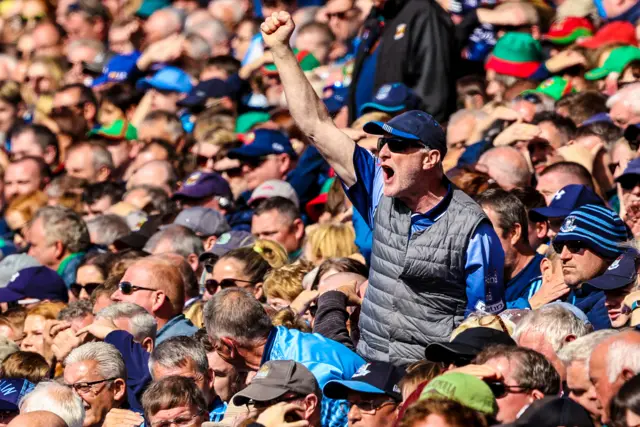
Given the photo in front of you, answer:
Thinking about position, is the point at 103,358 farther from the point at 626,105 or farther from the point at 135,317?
the point at 626,105

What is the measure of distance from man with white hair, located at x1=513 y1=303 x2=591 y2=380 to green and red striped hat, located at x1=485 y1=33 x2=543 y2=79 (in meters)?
5.58

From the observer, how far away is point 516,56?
1127 cm

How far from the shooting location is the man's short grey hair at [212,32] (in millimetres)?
14883

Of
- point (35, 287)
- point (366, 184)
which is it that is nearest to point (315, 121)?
point (366, 184)

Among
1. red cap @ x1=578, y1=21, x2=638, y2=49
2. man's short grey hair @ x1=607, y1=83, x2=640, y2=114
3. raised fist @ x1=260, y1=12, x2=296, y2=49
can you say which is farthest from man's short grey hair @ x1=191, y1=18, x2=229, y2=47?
raised fist @ x1=260, y1=12, x2=296, y2=49

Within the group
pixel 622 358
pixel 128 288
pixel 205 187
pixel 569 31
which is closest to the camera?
pixel 622 358

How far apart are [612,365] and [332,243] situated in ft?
12.4

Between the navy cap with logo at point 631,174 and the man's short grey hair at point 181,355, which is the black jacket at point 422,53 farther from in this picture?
the man's short grey hair at point 181,355

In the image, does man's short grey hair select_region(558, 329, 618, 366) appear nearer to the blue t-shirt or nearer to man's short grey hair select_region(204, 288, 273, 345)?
the blue t-shirt

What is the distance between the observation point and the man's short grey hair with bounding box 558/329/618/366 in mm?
5180

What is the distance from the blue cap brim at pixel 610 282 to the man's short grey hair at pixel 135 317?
258cm

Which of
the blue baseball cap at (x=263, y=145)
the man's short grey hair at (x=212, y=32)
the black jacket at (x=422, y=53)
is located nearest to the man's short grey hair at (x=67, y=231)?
the blue baseball cap at (x=263, y=145)

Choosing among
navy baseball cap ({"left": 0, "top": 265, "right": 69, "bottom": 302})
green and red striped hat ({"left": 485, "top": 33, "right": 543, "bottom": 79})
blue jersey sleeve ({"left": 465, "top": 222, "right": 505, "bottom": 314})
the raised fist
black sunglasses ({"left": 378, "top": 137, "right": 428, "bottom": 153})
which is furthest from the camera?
green and red striped hat ({"left": 485, "top": 33, "right": 543, "bottom": 79})

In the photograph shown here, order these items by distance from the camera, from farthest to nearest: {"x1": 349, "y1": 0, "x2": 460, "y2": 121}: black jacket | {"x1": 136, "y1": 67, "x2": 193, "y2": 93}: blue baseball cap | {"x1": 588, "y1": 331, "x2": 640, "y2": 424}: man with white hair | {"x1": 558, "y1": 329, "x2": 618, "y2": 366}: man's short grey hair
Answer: {"x1": 136, "y1": 67, "x2": 193, "y2": 93}: blue baseball cap
{"x1": 349, "y1": 0, "x2": 460, "y2": 121}: black jacket
{"x1": 558, "y1": 329, "x2": 618, "y2": 366}: man's short grey hair
{"x1": 588, "y1": 331, "x2": 640, "y2": 424}: man with white hair
